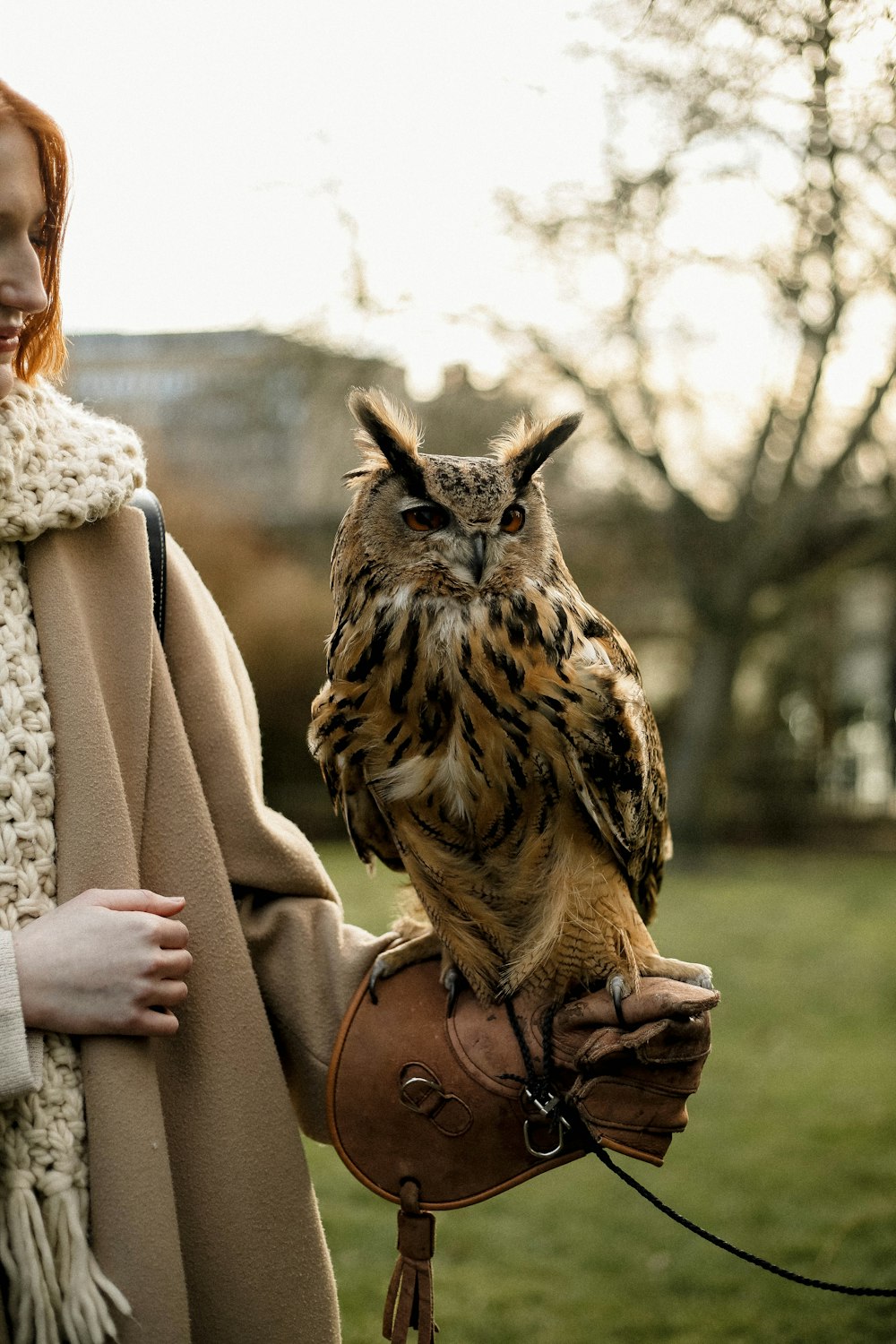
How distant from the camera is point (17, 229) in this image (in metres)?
1.21

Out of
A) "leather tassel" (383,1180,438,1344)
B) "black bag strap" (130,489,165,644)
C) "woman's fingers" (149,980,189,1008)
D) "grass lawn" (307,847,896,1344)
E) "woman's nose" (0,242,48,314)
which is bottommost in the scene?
"grass lawn" (307,847,896,1344)

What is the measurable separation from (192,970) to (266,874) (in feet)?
0.49

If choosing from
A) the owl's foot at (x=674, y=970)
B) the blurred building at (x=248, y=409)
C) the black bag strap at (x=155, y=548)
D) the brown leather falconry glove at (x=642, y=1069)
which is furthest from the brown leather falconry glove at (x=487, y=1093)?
the blurred building at (x=248, y=409)

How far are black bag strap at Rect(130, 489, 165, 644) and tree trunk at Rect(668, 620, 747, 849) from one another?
30.7ft

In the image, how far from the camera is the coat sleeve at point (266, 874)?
1.39 metres

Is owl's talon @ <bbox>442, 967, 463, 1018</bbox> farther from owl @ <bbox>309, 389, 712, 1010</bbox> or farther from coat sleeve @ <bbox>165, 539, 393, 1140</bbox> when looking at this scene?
coat sleeve @ <bbox>165, 539, 393, 1140</bbox>

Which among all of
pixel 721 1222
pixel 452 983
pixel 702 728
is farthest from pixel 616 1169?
pixel 702 728

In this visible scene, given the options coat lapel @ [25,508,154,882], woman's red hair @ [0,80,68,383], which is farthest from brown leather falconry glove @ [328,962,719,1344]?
woman's red hair @ [0,80,68,383]

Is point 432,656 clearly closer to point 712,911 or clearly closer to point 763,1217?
point 763,1217

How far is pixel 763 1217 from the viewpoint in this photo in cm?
336

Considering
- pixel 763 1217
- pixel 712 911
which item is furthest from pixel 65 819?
pixel 712 911

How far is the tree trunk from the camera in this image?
10.5 metres

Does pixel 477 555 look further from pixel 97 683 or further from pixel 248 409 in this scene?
pixel 248 409

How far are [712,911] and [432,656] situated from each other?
6984mm
